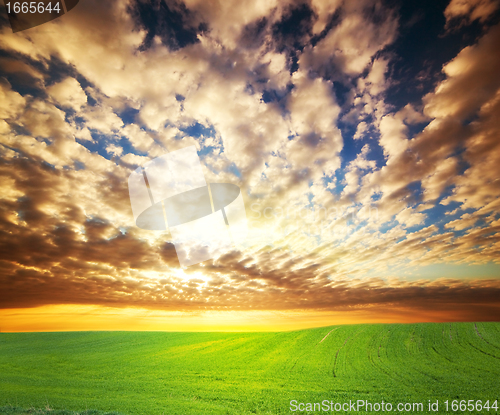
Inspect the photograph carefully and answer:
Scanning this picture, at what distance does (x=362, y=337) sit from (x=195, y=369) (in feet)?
92.5

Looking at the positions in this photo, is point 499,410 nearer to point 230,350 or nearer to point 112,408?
point 112,408

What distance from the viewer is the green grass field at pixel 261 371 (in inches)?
667

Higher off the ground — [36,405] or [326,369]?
[36,405]

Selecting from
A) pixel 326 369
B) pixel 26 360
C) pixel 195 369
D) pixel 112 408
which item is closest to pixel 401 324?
pixel 326 369

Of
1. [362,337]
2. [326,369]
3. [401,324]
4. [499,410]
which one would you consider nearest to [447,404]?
[499,410]

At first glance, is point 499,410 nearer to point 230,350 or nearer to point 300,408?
point 300,408

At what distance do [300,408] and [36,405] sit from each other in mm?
18144

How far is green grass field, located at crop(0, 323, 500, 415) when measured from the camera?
1694cm

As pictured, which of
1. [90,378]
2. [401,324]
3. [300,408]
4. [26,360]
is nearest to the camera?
[300,408]

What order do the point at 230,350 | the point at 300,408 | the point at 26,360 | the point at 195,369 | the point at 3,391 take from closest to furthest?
the point at 300,408, the point at 3,391, the point at 195,369, the point at 26,360, the point at 230,350

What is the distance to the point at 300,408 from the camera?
1600 centimetres

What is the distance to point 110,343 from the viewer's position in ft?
160

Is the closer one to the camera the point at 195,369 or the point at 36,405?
the point at 36,405

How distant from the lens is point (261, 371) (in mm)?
25984
